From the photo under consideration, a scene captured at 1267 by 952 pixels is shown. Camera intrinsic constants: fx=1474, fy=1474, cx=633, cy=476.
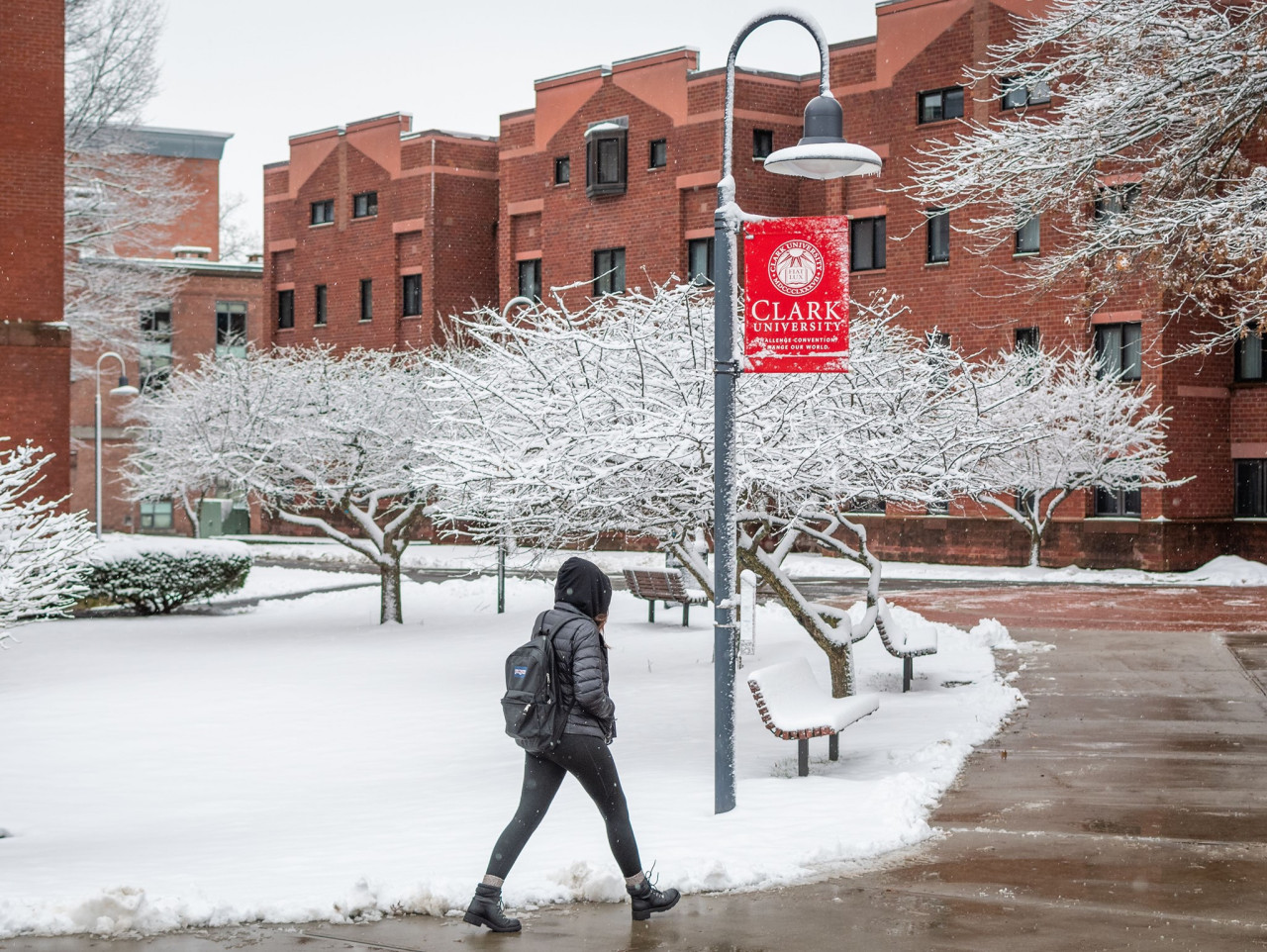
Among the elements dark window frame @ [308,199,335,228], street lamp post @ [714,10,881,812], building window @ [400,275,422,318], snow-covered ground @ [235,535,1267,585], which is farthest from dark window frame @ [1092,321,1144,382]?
dark window frame @ [308,199,335,228]

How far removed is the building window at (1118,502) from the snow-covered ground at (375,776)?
1619cm

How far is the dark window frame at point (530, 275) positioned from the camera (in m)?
46.7

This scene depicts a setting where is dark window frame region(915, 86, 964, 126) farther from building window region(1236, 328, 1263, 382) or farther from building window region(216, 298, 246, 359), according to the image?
building window region(216, 298, 246, 359)

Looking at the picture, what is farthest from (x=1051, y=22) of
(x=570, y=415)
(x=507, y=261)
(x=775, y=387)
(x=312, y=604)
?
(x=507, y=261)

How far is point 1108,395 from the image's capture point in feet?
108

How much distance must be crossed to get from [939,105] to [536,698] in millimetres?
33770

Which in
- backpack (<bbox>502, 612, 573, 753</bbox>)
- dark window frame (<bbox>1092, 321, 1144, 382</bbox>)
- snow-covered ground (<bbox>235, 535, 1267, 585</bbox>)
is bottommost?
snow-covered ground (<bbox>235, 535, 1267, 585</bbox>)

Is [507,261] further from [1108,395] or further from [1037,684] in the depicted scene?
[1037,684]

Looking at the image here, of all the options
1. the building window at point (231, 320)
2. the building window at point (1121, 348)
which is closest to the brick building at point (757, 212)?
the building window at point (1121, 348)

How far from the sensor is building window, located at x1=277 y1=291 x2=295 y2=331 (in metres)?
54.6

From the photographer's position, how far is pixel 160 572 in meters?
24.5

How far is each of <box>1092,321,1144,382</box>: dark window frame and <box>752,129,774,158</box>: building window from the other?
10.9 metres

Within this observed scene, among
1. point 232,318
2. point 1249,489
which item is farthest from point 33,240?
point 232,318

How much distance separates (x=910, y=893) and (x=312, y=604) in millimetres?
20824
